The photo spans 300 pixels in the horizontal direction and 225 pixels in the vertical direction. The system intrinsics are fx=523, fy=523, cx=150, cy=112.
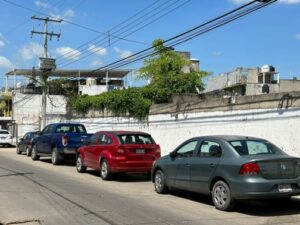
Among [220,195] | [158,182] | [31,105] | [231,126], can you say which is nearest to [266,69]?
[31,105]

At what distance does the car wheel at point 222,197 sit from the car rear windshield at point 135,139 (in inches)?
232

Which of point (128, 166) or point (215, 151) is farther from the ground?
point (215, 151)

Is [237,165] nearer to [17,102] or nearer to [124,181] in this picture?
[124,181]

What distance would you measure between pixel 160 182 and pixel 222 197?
2.90 meters

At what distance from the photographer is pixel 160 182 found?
43.2 ft

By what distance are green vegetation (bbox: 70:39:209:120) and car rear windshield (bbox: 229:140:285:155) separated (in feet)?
34.1

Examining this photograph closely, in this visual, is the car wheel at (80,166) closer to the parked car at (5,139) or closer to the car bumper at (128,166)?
the car bumper at (128,166)

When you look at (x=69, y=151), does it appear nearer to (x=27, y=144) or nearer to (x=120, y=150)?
(x=120, y=150)

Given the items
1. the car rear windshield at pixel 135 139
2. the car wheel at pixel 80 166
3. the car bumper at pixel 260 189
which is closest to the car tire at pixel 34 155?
the car wheel at pixel 80 166

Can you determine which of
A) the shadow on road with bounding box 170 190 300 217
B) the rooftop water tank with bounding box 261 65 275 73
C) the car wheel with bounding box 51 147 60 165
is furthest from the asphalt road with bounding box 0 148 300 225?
the rooftop water tank with bounding box 261 65 275 73

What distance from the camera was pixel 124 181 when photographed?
16.5 m

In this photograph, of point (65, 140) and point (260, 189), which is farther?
point (65, 140)

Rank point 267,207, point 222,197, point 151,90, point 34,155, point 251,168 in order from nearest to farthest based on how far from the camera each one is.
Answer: point 251,168 → point 222,197 → point 267,207 → point 34,155 → point 151,90

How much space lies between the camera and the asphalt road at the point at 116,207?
9430 millimetres
